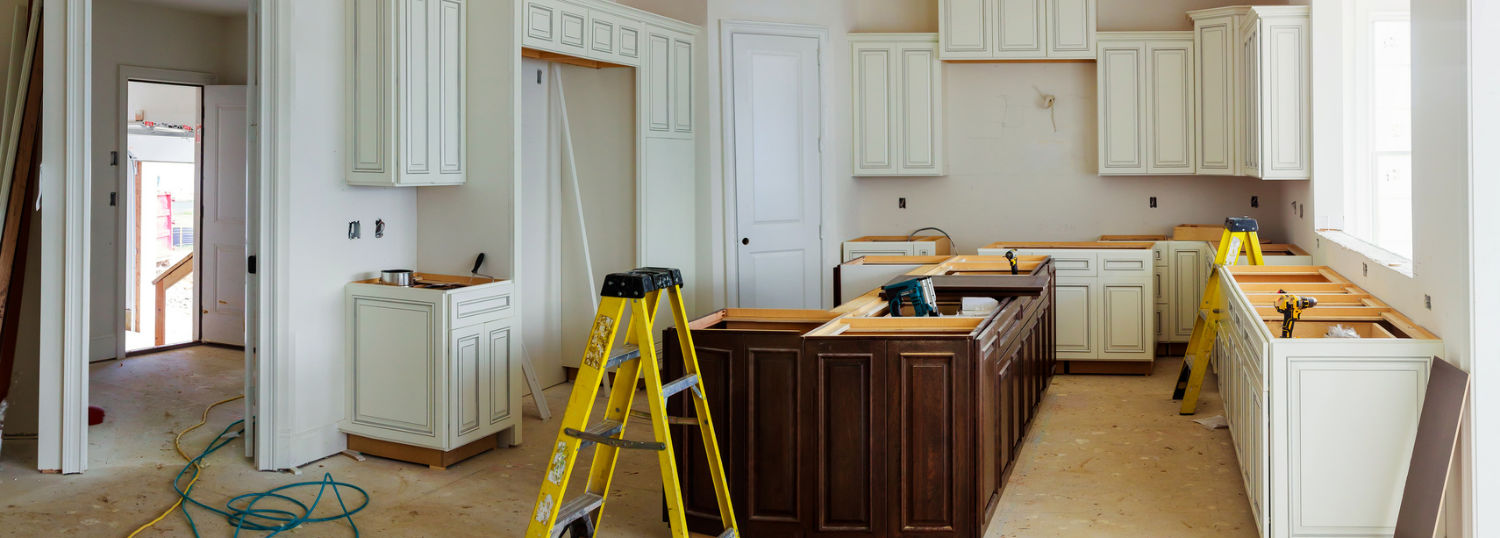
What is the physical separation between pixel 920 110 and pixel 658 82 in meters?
2.29

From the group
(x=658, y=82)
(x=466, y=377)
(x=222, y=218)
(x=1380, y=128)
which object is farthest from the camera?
(x=222, y=218)

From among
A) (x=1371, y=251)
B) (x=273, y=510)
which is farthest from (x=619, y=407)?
(x=1371, y=251)

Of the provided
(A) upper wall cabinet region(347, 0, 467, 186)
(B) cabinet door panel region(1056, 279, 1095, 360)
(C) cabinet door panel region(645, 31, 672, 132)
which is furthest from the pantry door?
(A) upper wall cabinet region(347, 0, 467, 186)

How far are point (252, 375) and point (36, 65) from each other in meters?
1.69

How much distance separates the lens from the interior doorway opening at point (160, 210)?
29.6ft

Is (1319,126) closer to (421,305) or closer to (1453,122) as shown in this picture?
(1453,122)

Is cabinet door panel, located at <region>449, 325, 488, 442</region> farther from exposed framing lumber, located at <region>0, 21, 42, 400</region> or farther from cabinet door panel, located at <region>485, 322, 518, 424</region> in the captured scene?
exposed framing lumber, located at <region>0, 21, 42, 400</region>

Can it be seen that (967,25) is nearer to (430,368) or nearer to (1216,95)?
(1216,95)

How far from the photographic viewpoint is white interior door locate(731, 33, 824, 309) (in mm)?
7160

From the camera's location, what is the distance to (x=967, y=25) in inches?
306

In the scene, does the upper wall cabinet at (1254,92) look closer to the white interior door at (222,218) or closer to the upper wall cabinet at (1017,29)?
the upper wall cabinet at (1017,29)

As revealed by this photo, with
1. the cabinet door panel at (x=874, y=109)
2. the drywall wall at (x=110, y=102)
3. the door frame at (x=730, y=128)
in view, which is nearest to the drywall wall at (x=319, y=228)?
the door frame at (x=730, y=128)

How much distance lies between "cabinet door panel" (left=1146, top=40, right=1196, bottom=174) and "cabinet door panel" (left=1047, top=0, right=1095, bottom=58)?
447 millimetres

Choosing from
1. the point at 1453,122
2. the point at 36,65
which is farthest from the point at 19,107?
the point at 1453,122
